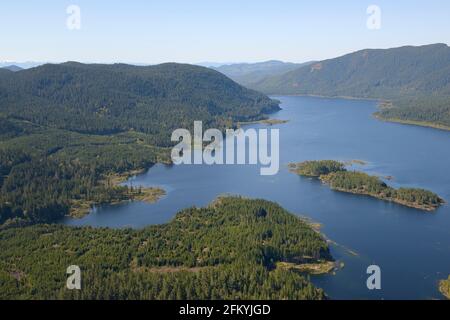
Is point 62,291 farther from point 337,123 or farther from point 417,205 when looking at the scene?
point 337,123

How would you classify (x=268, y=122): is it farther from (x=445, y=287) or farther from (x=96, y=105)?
(x=445, y=287)

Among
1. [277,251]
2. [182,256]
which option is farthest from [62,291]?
[277,251]

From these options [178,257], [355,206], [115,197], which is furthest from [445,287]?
[115,197]

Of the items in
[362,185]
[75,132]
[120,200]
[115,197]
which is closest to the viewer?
[120,200]

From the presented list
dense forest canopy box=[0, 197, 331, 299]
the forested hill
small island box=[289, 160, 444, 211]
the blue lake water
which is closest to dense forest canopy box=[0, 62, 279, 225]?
the forested hill

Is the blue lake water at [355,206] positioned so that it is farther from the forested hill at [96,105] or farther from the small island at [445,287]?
the forested hill at [96,105]

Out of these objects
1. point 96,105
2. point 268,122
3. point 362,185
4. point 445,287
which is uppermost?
point 96,105
